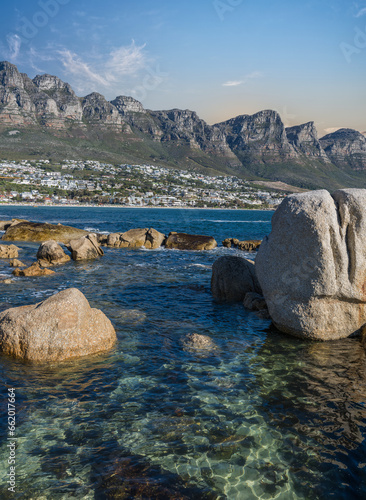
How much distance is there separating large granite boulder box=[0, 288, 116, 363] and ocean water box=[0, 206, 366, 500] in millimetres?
394

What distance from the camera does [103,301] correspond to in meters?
15.6

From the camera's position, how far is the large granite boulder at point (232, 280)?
53.4 ft

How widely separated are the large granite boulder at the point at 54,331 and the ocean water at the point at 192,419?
394 mm

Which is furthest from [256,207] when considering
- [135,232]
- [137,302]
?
[137,302]

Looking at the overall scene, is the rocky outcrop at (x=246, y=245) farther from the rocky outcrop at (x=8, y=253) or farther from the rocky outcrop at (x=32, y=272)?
the rocky outcrop at (x=8, y=253)

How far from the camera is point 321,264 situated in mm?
10445

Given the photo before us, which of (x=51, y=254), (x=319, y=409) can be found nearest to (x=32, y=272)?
(x=51, y=254)

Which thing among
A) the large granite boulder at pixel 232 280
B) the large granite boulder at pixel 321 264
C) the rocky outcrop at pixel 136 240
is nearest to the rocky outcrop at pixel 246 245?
the rocky outcrop at pixel 136 240

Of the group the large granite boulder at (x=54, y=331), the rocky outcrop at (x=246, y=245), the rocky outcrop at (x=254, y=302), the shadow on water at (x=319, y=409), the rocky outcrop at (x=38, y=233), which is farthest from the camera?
the rocky outcrop at (x=38, y=233)

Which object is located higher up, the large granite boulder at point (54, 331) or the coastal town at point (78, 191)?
the coastal town at point (78, 191)

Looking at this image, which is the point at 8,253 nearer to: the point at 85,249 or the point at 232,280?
the point at 85,249

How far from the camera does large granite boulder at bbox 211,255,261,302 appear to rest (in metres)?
16.3

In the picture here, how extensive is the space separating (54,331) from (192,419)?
192 inches

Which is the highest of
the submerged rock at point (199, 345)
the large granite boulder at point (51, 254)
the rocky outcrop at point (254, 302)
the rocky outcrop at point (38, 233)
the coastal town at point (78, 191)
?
the coastal town at point (78, 191)
